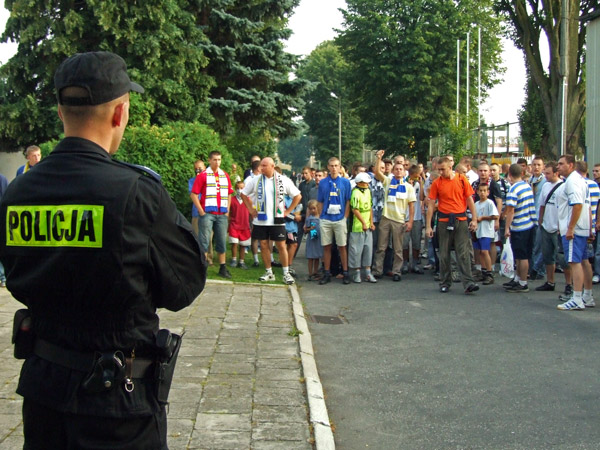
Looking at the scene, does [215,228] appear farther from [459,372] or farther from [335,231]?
[459,372]

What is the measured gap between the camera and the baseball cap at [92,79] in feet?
8.13

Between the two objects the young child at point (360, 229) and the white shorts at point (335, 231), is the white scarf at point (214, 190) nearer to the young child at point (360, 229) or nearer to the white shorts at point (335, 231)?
the white shorts at point (335, 231)

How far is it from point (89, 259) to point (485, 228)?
36.3 feet

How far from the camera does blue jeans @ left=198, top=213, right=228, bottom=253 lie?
12534 mm

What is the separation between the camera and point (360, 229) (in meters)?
12.8

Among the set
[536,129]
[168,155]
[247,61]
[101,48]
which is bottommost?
[168,155]

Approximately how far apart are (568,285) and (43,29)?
19670 millimetres

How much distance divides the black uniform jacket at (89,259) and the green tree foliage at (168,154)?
12523mm

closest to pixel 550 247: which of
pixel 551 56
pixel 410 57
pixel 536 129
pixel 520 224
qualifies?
pixel 520 224

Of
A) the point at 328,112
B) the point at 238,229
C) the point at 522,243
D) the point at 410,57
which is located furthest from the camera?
the point at 328,112

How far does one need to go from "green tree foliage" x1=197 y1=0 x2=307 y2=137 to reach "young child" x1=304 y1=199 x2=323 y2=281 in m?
13.3

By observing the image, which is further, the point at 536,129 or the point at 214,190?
the point at 536,129

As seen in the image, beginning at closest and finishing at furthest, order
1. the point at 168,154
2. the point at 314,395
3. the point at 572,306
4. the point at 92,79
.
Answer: the point at 92,79, the point at 314,395, the point at 572,306, the point at 168,154

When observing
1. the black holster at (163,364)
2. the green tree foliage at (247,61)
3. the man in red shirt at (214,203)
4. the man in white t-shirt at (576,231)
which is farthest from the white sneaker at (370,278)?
the green tree foliage at (247,61)
